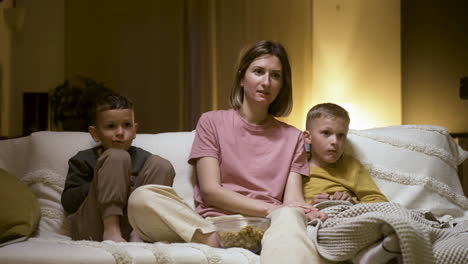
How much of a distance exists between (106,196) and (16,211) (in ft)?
0.88

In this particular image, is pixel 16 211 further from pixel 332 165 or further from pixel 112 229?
pixel 332 165

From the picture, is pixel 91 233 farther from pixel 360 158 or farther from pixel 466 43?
pixel 466 43

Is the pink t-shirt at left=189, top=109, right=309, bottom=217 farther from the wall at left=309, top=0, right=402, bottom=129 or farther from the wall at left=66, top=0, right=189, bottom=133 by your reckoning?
the wall at left=66, top=0, right=189, bottom=133

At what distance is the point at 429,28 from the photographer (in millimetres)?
3850

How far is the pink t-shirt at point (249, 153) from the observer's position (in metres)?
1.96

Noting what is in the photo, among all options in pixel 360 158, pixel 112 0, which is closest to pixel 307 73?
pixel 112 0

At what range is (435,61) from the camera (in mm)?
3846

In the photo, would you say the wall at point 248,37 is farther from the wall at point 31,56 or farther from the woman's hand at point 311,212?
the woman's hand at point 311,212

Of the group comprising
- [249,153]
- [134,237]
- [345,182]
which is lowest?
[134,237]

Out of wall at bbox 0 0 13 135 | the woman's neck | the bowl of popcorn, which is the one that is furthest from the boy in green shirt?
wall at bbox 0 0 13 135

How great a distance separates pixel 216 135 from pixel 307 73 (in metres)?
2.42

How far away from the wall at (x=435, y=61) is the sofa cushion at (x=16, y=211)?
288cm

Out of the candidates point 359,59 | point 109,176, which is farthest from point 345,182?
point 359,59

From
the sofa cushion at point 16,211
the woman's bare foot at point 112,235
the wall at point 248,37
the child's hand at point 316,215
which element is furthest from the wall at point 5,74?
the child's hand at point 316,215
